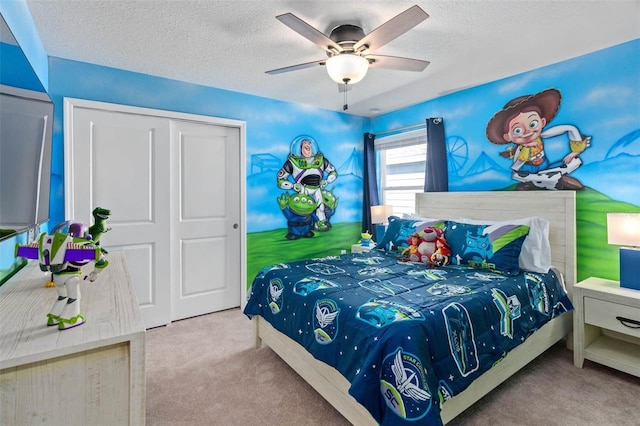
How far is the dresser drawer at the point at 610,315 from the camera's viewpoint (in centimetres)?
202

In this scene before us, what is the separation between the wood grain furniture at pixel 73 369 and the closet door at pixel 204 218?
7.34 feet

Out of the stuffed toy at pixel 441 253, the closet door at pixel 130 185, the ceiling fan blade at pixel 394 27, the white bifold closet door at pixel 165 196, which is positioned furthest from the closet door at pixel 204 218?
the stuffed toy at pixel 441 253

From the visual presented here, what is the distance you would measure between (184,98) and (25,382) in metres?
2.90

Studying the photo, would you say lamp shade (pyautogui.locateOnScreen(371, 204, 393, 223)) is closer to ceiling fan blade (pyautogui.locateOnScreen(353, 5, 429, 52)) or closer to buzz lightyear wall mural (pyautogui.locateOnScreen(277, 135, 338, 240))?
buzz lightyear wall mural (pyautogui.locateOnScreen(277, 135, 338, 240))

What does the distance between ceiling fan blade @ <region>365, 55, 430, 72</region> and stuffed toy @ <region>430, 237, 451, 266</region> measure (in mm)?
1395

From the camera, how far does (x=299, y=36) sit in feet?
7.37

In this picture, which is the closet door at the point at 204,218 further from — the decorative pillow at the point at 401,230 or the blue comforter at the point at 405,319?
the decorative pillow at the point at 401,230

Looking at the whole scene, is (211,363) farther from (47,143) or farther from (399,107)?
(399,107)

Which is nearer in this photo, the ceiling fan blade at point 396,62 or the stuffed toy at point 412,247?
the ceiling fan blade at point 396,62

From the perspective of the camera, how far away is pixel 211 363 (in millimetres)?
2354

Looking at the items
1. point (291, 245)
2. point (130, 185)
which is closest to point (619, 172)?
point (291, 245)

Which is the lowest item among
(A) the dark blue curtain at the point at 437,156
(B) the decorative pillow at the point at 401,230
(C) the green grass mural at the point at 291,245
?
(C) the green grass mural at the point at 291,245

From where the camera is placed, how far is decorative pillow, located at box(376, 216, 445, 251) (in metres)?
2.97

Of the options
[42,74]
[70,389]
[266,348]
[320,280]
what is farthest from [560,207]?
[42,74]
